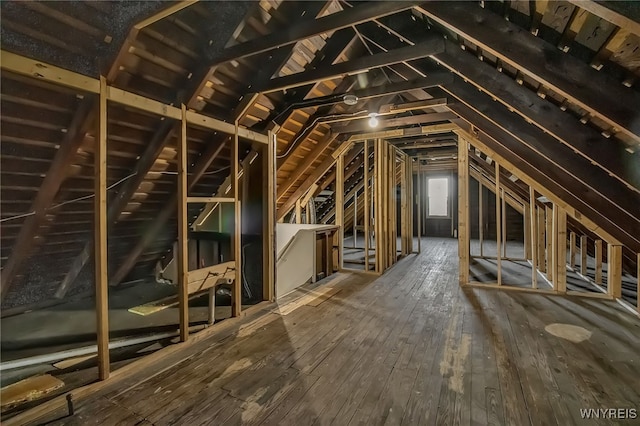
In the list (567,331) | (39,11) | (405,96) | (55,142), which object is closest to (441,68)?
(405,96)

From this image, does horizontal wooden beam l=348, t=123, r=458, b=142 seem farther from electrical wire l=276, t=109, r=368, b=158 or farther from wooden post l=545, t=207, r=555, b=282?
wooden post l=545, t=207, r=555, b=282

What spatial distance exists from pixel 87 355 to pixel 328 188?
17.0 feet

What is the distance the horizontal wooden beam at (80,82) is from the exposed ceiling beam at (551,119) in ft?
7.09

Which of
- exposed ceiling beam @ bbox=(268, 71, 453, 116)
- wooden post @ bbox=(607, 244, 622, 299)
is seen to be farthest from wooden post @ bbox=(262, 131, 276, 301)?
wooden post @ bbox=(607, 244, 622, 299)

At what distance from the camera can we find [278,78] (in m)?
2.95

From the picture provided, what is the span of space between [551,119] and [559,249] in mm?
2785

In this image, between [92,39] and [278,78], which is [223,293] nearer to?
[278,78]

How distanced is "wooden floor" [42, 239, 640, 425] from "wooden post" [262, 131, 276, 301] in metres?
0.49

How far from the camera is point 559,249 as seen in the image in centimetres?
399

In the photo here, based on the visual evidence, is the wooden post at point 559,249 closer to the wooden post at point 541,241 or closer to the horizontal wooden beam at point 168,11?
the wooden post at point 541,241

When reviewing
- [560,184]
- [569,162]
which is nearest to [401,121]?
[560,184]

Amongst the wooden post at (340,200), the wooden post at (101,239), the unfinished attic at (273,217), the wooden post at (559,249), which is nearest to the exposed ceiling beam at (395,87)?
the unfinished attic at (273,217)

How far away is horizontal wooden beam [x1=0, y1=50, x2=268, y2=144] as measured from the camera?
161cm

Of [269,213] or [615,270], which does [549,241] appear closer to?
[615,270]
